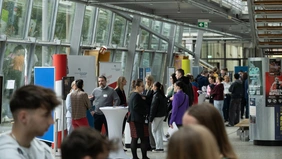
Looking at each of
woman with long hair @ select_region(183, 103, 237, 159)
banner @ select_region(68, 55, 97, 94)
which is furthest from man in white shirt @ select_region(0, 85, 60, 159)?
banner @ select_region(68, 55, 97, 94)

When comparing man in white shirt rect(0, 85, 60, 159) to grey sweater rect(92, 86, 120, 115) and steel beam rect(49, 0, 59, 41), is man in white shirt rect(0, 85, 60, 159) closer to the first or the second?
Result: grey sweater rect(92, 86, 120, 115)

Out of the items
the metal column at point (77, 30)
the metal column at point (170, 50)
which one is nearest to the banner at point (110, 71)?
the metal column at point (77, 30)

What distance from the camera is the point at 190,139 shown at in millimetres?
2135

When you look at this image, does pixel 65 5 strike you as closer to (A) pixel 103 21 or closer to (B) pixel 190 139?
(A) pixel 103 21

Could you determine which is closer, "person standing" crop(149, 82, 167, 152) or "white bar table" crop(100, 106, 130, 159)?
"white bar table" crop(100, 106, 130, 159)

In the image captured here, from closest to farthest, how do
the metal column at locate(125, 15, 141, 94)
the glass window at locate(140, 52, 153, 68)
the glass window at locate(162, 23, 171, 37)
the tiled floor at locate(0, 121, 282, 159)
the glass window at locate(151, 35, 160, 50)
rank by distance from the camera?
the tiled floor at locate(0, 121, 282, 159) < the metal column at locate(125, 15, 141, 94) < the glass window at locate(140, 52, 153, 68) < the glass window at locate(151, 35, 160, 50) < the glass window at locate(162, 23, 171, 37)

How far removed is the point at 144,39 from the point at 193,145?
27.8 meters

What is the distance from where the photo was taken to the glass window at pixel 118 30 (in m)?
25.7

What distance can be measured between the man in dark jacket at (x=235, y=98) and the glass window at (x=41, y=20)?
19.2ft

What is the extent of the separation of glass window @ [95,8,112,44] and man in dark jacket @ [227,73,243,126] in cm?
510

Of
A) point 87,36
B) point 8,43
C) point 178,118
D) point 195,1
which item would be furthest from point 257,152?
point 87,36

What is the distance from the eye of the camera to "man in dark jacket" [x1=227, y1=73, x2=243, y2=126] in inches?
834

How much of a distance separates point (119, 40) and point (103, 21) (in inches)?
83.4

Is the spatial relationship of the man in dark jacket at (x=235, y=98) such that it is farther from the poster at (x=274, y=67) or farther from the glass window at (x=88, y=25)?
the poster at (x=274, y=67)
